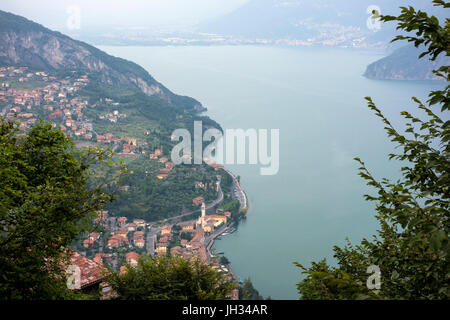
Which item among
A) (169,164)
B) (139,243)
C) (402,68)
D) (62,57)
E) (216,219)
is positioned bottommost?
(139,243)

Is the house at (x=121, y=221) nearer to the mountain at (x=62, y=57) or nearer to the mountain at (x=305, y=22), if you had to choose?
the mountain at (x=62, y=57)

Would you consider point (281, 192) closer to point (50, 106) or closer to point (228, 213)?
point (228, 213)

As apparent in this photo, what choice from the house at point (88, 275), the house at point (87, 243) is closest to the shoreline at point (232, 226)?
the house at point (87, 243)

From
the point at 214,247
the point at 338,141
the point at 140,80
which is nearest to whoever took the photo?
the point at 214,247

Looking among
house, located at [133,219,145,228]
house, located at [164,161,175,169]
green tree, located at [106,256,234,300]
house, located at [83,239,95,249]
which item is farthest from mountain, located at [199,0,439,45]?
green tree, located at [106,256,234,300]

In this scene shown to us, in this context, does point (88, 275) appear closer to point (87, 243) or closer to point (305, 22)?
point (87, 243)

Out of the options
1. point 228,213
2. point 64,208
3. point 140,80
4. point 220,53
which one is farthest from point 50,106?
point 220,53

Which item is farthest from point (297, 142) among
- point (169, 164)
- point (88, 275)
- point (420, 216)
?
point (420, 216)

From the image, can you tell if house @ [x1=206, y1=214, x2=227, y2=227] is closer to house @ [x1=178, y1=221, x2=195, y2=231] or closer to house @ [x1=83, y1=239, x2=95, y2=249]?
house @ [x1=178, y1=221, x2=195, y2=231]
